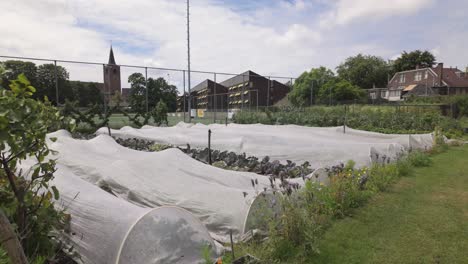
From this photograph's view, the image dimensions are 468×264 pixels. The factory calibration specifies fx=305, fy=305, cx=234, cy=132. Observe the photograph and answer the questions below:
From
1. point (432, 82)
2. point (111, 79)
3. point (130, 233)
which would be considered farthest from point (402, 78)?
point (130, 233)

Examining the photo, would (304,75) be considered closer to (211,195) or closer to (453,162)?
(453,162)

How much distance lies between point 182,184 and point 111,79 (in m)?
14.0

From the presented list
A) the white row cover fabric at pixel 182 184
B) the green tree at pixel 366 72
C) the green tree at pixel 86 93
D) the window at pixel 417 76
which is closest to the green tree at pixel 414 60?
the green tree at pixel 366 72

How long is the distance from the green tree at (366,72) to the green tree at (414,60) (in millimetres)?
2169

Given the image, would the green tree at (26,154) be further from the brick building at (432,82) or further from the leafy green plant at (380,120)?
the brick building at (432,82)

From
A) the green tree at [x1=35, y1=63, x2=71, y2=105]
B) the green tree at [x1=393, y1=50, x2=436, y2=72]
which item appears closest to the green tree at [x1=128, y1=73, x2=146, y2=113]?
the green tree at [x1=35, y1=63, x2=71, y2=105]

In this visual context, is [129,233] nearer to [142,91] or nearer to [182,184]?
[182,184]

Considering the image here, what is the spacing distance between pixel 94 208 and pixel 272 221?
164 centimetres

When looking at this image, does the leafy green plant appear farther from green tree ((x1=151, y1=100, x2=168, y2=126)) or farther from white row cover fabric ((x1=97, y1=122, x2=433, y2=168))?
green tree ((x1=151, y1=100, x2=168, y2=126))

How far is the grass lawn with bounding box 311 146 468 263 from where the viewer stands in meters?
3.08

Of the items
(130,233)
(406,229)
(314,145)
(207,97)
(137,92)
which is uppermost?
(207,97)

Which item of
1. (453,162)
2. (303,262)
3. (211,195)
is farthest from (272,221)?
(453,162)

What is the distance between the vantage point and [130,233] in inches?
89.2

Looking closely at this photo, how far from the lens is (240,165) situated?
20.3 ft
